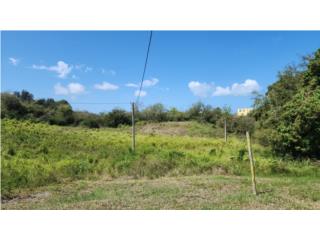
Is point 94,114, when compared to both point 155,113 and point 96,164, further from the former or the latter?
point 96,164

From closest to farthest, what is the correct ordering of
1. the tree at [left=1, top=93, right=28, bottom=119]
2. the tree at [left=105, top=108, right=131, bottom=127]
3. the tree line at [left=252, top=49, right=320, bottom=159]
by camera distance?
the tree line at [left=252, top=49, right=320, bottom=159], the tree at [left=1, top=93, right=28, bottom=119], the tree at [left=105, top=108, right=131, bottom=127]

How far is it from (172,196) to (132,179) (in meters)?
3.27

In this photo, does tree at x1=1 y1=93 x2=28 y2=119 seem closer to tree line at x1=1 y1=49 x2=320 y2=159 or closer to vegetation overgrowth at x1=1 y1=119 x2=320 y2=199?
tree line at x1=1 y1=49 x2=320 y2=159

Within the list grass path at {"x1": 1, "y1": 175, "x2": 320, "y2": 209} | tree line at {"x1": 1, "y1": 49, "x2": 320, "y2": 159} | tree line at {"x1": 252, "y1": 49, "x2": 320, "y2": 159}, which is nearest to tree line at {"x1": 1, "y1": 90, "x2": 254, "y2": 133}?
tree line at {"x1": 1, "y1": 49, "x2": 320, "y2": 159}

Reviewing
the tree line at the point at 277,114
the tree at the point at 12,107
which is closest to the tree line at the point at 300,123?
the tree line at the point at 277,114

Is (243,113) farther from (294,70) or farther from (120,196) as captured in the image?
(120,196)

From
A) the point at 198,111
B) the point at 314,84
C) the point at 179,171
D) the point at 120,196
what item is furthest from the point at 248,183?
the point at 198,111

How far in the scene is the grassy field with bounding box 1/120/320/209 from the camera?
6.67 metres

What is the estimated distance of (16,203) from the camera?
689 centimetres

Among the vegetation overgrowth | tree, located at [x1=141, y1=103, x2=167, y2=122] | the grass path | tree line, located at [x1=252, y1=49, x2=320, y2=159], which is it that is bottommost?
the grass path

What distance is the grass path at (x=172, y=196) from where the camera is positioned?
251 inches

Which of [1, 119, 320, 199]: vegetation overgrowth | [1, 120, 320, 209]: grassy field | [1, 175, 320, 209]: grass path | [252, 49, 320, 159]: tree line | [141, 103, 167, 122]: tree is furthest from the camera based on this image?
[141, 103, 167, 122]: tree

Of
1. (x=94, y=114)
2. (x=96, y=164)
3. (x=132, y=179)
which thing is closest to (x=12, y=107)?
(x=94, y=114)

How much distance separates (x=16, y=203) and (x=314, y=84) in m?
13.5
